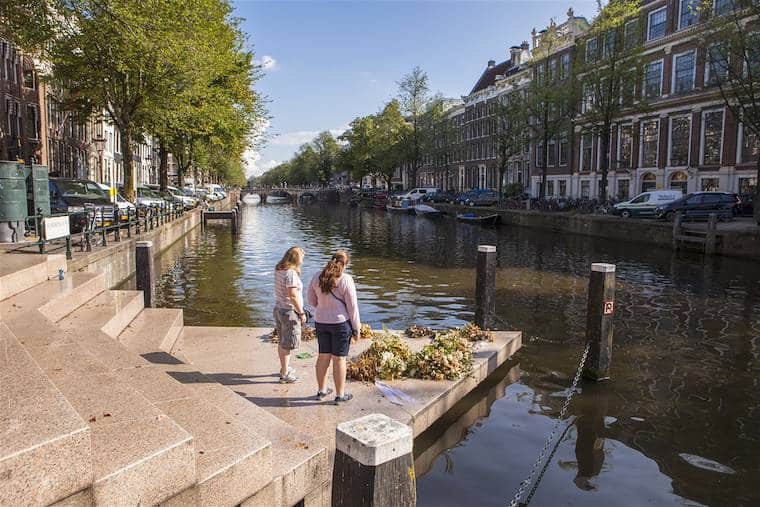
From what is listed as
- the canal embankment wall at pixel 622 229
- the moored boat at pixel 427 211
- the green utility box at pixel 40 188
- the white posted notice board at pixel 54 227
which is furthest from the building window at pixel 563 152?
the white posted notice board at pixel 54 227

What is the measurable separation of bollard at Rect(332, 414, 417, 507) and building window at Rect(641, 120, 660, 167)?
152 feet

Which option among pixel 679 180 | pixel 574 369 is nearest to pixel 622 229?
pixel 679 180

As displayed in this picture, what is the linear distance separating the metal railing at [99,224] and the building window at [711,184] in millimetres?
34088

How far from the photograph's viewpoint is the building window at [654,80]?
140ft

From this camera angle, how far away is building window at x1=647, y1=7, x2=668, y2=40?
141ft

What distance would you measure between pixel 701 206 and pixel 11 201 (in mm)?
30985

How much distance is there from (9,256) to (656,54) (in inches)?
1804

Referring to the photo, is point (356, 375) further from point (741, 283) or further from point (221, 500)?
point (741, 283)

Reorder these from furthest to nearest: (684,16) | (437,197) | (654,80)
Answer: (437,197)
(654,80)
(684,16)

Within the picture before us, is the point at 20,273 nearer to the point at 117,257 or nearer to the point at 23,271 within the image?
the point at 23,271

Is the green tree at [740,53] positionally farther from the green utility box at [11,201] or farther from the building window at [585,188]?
the green utility box at [11,201]

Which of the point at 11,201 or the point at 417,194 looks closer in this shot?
the point at 11,201

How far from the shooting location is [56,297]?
25.6 feet

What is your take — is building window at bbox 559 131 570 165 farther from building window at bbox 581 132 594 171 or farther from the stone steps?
the stone steps
